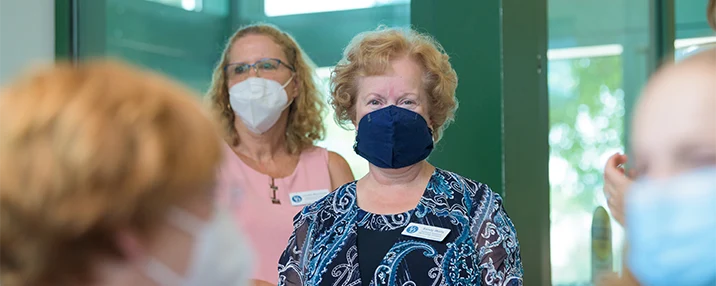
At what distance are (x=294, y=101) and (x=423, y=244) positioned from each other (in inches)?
45.7

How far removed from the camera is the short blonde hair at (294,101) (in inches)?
126

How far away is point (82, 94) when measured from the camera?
1009 millimetres

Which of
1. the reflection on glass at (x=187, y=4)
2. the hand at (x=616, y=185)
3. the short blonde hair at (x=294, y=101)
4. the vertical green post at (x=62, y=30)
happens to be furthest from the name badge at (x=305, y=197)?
the vertical green post at (x=62, y=30)

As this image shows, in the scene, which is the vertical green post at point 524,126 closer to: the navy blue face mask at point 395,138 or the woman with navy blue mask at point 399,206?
the woman with navy blue mask at point 399,206

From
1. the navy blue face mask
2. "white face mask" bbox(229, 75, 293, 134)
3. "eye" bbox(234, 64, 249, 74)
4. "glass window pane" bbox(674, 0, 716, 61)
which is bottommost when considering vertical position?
the navy blue face mask

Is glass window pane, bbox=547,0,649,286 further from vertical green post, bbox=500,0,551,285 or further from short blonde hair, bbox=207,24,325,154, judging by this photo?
short blonde hair, bbox=207,24,325,154

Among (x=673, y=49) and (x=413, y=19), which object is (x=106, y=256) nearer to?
(x=413, y=19)

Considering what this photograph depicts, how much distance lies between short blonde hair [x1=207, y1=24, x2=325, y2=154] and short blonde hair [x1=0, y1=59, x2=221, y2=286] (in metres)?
2.12

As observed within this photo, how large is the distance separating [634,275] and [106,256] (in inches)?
35.1

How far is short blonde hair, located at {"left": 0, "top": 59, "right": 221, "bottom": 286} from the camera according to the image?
37.7 inches

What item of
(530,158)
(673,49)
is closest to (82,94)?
(530,158)

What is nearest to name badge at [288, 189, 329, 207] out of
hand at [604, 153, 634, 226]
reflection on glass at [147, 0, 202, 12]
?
hand at [604, 153, 634, 226]

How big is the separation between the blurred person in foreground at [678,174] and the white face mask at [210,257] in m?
0.65

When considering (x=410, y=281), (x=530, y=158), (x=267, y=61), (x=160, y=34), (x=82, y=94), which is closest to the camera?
(x=82, y=94)
